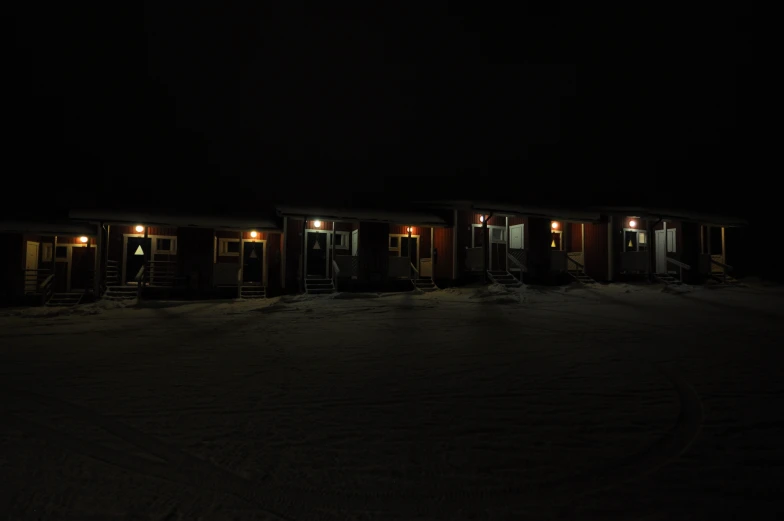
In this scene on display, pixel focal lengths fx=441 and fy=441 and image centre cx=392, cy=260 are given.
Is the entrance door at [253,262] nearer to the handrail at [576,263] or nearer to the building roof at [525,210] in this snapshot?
the building roof at [525,210]

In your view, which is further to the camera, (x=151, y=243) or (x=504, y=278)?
(x=504, y=278)

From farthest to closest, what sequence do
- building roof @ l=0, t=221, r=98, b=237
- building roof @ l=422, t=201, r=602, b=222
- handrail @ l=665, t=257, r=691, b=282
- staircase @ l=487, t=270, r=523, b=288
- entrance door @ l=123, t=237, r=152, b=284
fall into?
handrail @ l=665, t=257, r=691, b=282, building roof @ l=422, t=201, r=602, b=222, entrance door @ l=123, t=237, r=152, b=284, staircase @ l=487, t=270, r=523, b=288, building roof @ l=0, t=221, r=98, b=237

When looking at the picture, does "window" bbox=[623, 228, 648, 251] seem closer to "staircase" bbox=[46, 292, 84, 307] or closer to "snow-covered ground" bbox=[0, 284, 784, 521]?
"snow-covered ground" bbox=[0, 284, 784, 521]

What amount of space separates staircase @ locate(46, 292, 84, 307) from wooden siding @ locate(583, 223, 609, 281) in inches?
858

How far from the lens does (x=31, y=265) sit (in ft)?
60.2

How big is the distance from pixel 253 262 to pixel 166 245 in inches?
148

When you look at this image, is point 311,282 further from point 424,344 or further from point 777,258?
point 777,258

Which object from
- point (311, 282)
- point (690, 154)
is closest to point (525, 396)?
point (311, 282)

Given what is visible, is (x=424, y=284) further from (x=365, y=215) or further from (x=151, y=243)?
(x=151, y=243)

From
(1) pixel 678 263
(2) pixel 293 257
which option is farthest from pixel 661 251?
(2) pixel 293 257

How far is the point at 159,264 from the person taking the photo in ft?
61.9

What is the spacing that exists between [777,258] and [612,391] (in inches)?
1414

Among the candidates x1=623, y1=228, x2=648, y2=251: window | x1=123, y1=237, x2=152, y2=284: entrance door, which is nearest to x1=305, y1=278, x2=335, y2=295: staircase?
x1=123, y1=237, x2=152, y2=284: entrance door

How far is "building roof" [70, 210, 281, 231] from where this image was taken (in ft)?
53.7
